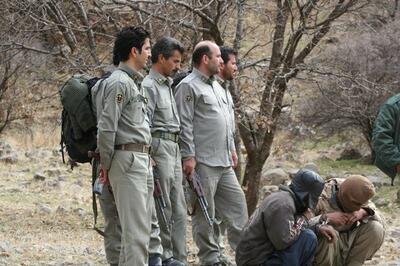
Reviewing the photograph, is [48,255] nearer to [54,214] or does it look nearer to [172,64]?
[172,64]

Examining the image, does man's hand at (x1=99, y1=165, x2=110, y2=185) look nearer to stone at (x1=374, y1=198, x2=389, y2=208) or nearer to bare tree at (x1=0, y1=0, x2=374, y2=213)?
bare tree at (x1=0, y1=0, x2=374, y2=213)

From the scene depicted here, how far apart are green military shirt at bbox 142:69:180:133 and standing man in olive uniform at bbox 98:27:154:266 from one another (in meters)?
0.55

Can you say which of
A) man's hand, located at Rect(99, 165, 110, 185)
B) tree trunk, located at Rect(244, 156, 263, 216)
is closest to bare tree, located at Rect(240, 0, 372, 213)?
tree trunk, located at Rect(244, 156, 263, 216)

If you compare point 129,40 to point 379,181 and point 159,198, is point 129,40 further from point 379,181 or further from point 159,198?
point 379,181

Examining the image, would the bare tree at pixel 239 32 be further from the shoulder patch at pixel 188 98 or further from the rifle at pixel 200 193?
the rifle at pixel 200 193

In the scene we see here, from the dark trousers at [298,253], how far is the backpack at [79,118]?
1382mm

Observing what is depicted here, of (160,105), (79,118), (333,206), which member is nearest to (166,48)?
(160,105)

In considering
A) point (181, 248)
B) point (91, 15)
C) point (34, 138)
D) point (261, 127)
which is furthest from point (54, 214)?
point (34, 138)

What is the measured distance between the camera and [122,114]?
511 centimetres

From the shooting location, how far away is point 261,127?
8.67m

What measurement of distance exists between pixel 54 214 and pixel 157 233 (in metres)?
A: 5.27

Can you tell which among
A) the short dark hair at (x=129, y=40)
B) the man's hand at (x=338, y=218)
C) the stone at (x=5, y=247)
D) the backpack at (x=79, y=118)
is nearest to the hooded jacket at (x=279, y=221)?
the man's hand at (x=338, y=218)

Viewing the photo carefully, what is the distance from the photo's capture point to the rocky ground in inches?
289

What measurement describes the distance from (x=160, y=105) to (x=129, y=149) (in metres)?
0.77
